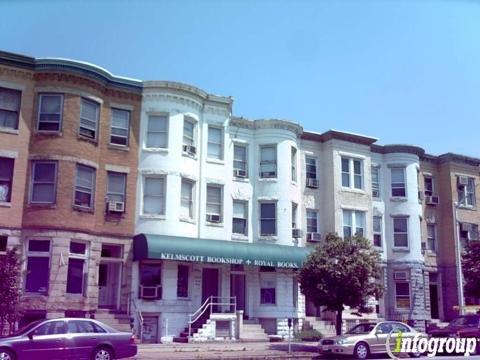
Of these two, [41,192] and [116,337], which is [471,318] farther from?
[41,192]

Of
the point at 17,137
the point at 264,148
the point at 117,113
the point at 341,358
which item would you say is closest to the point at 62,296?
the point at 17,137

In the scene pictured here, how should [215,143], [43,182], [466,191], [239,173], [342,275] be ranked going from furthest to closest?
[466,191]
[239,173]
[215,143]
[43,182]
[342,275]

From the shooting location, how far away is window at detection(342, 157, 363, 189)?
35.5 meters

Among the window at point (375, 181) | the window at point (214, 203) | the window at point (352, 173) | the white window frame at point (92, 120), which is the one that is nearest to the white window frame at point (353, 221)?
the window at point (352, 173)

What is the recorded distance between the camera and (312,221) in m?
34.8

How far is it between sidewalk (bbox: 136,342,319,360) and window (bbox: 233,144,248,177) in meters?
9.77

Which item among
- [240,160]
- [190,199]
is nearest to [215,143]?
[240,160]

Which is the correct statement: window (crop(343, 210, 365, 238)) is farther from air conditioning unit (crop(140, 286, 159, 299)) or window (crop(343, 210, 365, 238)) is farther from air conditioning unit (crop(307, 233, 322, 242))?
air conditioning unit (crop(140, 286, 159, 299))

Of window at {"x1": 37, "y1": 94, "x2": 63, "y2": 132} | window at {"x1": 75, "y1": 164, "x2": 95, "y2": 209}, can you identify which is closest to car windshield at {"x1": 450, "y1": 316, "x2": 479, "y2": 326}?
window at {"x1": 75, "y1": 164, "x2": 95, "y2": 209}

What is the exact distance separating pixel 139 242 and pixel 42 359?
10.4 meters

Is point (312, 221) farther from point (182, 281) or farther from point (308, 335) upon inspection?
point (182, 281)

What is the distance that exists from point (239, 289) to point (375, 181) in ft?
40.4

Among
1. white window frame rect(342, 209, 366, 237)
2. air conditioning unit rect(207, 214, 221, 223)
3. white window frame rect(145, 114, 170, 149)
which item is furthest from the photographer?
white window frame rect(342, 209, 366, 237)

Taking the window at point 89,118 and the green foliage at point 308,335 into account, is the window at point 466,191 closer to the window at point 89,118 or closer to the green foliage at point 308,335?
the green foliage at point 308,335
